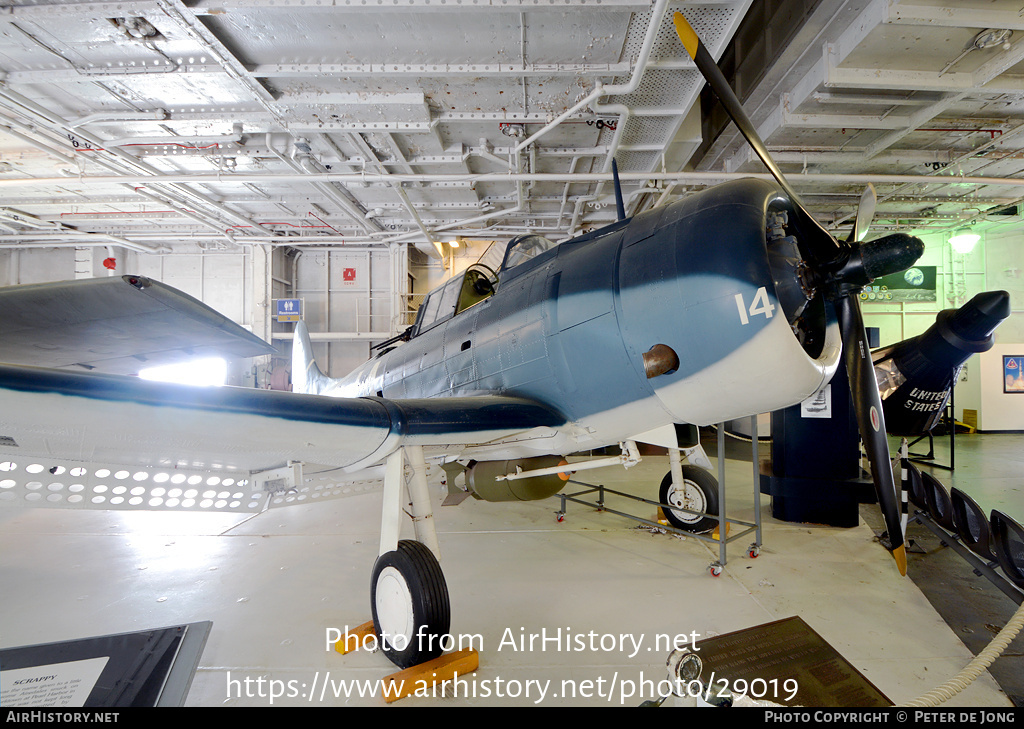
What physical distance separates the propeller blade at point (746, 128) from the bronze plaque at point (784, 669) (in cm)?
206

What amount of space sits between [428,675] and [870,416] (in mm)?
2779

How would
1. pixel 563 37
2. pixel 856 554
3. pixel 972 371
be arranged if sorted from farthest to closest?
1. pixel 972 371
2. pixel 563 37
3. pixel 856 554

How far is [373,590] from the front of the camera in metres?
2.56

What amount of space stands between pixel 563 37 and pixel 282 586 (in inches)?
218

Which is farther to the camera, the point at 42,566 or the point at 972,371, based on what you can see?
the point at 972,371

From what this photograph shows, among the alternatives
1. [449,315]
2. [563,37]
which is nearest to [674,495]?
[449,315]

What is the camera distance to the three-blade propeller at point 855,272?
7.34 feet

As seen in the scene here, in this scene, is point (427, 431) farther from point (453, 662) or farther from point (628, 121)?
point (628, 121)

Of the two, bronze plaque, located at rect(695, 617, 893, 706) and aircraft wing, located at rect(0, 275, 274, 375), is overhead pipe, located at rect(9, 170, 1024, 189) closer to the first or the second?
aircraft wing, located at rect(0, 275, 274, 375)

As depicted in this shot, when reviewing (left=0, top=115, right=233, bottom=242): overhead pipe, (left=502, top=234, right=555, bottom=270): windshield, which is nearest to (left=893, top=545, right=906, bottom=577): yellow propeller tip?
(left=502, top=234, right=555, bottom=270): windshield

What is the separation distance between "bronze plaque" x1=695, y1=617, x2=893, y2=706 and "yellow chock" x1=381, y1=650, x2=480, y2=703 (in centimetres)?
116

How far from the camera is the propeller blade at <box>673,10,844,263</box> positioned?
7.87ft

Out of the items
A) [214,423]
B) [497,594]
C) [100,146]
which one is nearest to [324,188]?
[100,146]
